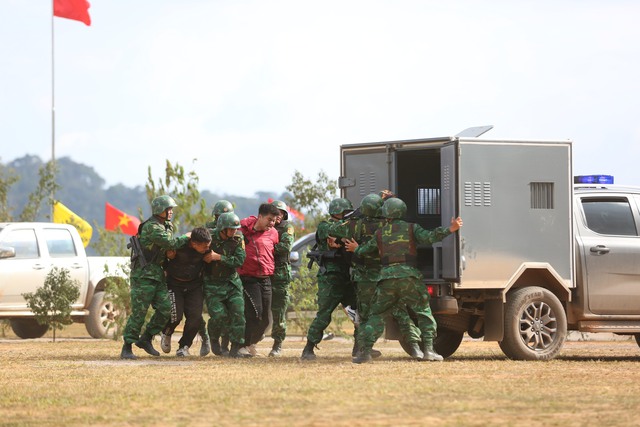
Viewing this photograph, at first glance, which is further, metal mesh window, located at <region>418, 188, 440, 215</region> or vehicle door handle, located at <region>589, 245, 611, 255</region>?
metal mesh window, located at <region>418, 188, 440, 215</region>

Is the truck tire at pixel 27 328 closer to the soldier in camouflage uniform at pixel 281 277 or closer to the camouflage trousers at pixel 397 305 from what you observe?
the soldier in camouflage uniform at pixel 281 277

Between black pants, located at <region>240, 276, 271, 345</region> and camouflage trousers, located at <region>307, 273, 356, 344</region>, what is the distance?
925mm

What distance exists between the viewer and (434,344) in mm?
16906

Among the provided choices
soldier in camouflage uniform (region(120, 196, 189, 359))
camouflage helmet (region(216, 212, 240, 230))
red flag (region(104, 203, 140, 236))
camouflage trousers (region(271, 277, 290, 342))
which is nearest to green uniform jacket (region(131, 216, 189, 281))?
soldier in camouflage uniform (region(120, 196, 189, 359))

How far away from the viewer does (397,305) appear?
1530cm

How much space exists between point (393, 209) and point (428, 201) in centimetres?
228

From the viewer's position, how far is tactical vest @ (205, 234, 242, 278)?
16312mm

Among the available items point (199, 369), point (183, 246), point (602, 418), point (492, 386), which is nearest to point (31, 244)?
point (183, 246)

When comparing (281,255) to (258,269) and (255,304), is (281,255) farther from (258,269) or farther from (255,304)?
(255,304)

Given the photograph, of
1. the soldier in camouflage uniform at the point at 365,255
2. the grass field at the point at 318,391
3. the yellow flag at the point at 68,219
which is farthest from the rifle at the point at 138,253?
the yellow flag at the point at 68,219

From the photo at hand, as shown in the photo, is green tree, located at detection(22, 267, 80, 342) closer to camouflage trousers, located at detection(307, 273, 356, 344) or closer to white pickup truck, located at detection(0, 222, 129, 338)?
white pickup truck, located at detection(0, 222, 129, 338)

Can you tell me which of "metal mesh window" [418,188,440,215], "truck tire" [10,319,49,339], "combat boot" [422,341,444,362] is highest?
"metal mesh window" [418,188,440,215]

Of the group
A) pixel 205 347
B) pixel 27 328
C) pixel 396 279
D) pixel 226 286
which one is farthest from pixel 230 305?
pixel 27 328

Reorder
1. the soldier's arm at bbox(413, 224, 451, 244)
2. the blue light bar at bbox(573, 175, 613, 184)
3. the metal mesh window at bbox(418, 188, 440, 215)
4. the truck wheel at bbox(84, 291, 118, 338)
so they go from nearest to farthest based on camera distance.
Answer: the soldier's arm at bbox(413, 224, 451, 244) < the blue light bar at bbox(573, 175, 613, 184) < the metal mesh window at bbox(418, 188, 440, 215) < the truck wheel at bbox(84, 291, 118, 338)
